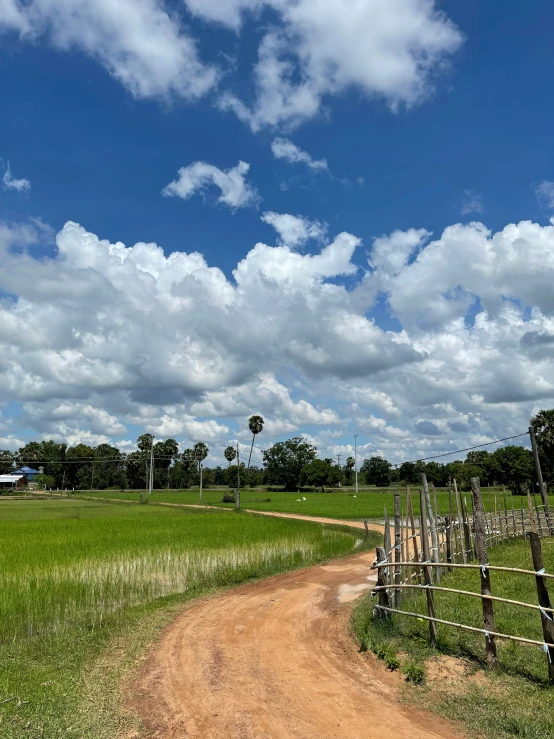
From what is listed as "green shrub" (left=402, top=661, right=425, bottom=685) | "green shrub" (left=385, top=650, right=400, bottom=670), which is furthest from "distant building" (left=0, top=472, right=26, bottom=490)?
"green shrub" (left=402, top=661, right=425, bottom=685)

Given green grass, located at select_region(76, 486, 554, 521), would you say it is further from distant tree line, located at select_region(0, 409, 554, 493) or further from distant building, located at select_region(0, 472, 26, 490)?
distant building, located at select_region(0, 472, 26, 490)

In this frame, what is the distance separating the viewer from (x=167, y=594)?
43.1 feet

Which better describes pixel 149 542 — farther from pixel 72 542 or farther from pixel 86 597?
pixel 86 597

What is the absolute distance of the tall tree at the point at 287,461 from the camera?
339ft

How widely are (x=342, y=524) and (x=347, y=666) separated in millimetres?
23400

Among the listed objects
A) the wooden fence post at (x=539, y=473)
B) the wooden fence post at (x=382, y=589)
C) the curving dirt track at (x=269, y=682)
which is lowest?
the curving dirt track at (x=269, y=682)

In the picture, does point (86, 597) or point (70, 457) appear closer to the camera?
point (86, 597)

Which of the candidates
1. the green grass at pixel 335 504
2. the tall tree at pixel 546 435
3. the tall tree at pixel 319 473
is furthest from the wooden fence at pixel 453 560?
the tall tree at pixel 319 473

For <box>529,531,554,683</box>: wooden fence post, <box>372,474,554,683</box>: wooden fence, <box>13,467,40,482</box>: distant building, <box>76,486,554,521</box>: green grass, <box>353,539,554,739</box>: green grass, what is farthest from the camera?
<box>13,467,40,482</box>: distant building

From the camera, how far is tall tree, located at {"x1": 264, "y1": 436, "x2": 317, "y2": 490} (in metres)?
103

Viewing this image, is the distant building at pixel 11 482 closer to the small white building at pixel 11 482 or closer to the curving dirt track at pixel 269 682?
the small white building at pixel 11 482

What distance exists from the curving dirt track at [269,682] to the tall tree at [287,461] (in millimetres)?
93296

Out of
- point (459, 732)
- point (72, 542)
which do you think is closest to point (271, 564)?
point (72, 542)

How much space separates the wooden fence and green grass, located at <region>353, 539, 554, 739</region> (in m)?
0.23
